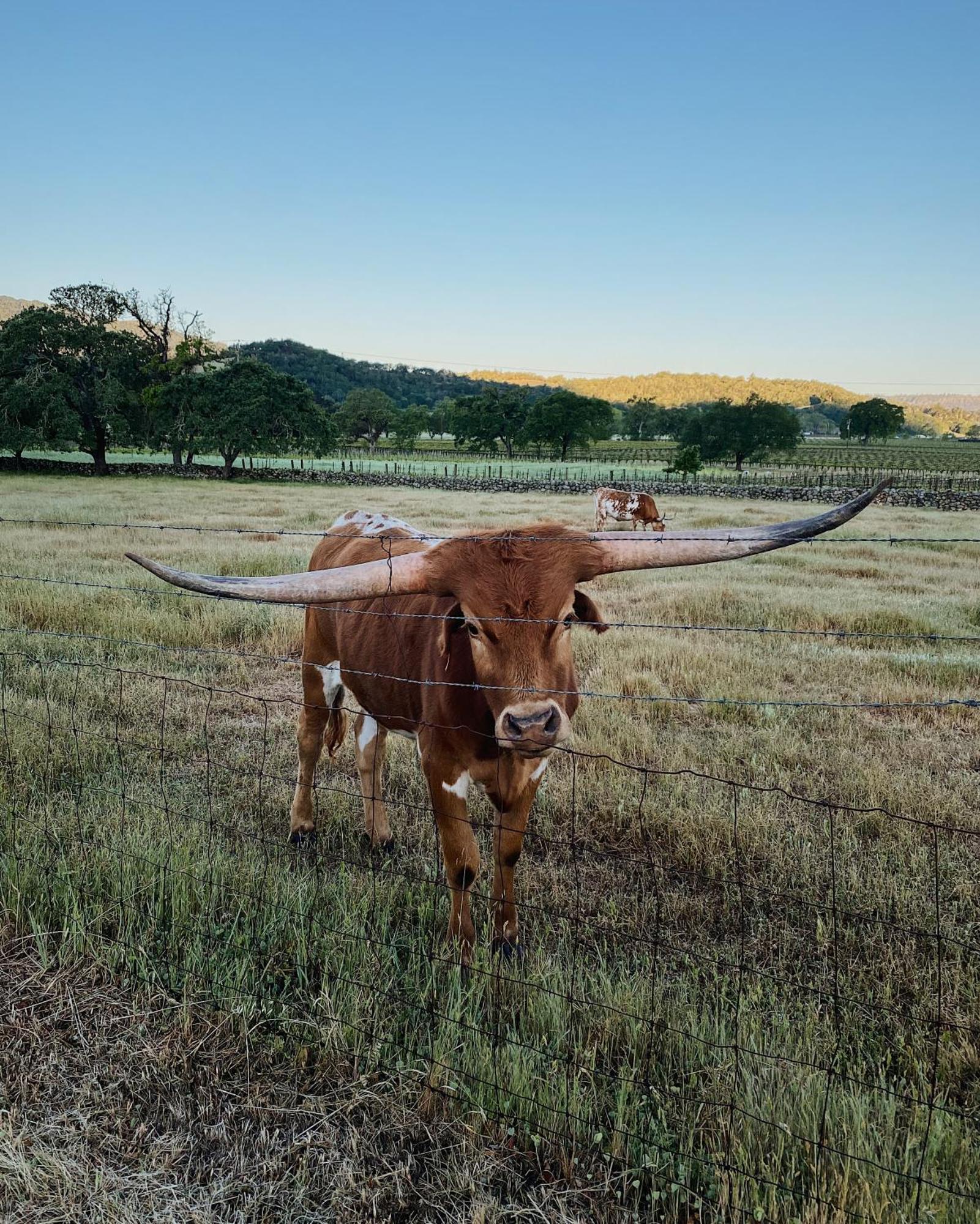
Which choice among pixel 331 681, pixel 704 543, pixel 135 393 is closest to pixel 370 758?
pixel 331 681

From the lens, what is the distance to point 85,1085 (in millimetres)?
2447

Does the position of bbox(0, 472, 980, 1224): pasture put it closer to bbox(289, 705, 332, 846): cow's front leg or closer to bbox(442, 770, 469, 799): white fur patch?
bbox(289, 705, 332, 846): cow's front leg

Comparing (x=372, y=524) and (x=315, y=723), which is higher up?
(x=372, y=524)

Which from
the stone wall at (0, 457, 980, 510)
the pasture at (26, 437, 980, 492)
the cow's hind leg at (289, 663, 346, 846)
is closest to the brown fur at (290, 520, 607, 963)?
the cow's hind leg at (289, 663, 346, 846)

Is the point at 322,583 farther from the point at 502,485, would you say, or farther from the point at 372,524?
the point at 502,485

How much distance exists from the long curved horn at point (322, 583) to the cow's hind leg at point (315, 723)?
2.03 m

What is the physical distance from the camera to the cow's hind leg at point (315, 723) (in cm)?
482

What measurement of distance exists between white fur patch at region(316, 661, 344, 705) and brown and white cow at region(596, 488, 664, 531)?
20884mm

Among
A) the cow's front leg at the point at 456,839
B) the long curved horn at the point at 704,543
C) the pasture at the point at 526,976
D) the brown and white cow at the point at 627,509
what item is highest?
the brown and white cow at the point at 627,509

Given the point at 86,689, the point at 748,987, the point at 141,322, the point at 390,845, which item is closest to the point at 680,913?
the point at 748,987

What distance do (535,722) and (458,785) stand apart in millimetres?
933

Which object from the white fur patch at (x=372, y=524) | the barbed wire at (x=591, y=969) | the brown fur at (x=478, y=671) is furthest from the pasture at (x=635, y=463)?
the brown fur at (x=478, y=671)

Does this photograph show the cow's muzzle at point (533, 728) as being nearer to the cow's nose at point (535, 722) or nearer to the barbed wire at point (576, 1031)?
the cow's nose at point (535, 722)

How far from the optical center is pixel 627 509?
83.9 feet
